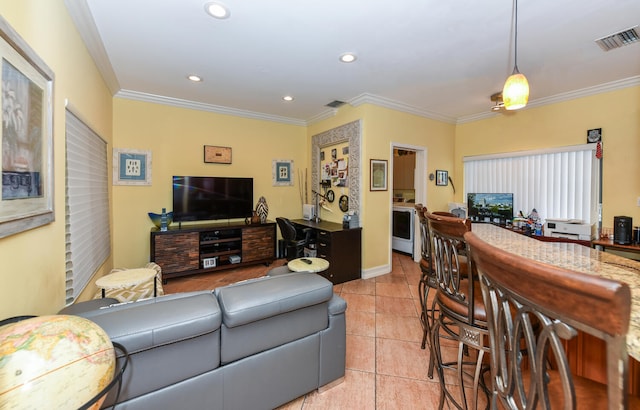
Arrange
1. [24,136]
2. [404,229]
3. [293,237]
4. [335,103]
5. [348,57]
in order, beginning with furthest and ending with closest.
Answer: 1. [404,229]
2. [335,103]
3. [293,237]
4. [348,57]
5. [24,136]

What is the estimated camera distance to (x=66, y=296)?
1741mm

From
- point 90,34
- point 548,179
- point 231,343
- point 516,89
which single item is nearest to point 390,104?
point 516,89

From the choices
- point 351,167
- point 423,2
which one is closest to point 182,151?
point 351,167

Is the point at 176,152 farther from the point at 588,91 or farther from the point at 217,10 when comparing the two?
the point at 588,91

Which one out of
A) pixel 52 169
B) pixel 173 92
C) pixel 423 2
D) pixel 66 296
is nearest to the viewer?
pixel 52 169

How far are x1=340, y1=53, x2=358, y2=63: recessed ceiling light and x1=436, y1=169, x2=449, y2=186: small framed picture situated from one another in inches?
112

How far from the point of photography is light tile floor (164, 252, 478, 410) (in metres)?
1.64

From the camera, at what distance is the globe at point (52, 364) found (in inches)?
24.7

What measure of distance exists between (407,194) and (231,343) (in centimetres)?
582

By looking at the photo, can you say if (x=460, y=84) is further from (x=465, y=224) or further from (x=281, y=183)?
(x=281, y=183)

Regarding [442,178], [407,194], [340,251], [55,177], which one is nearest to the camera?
[55,177]

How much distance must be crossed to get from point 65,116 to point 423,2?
265 centimetres

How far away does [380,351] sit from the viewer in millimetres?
2143

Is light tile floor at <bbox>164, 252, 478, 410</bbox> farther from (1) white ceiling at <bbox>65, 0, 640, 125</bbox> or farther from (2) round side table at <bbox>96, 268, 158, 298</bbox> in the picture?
(1) white ceiling at <bbox>65, 0, 640, 125</bbox>
